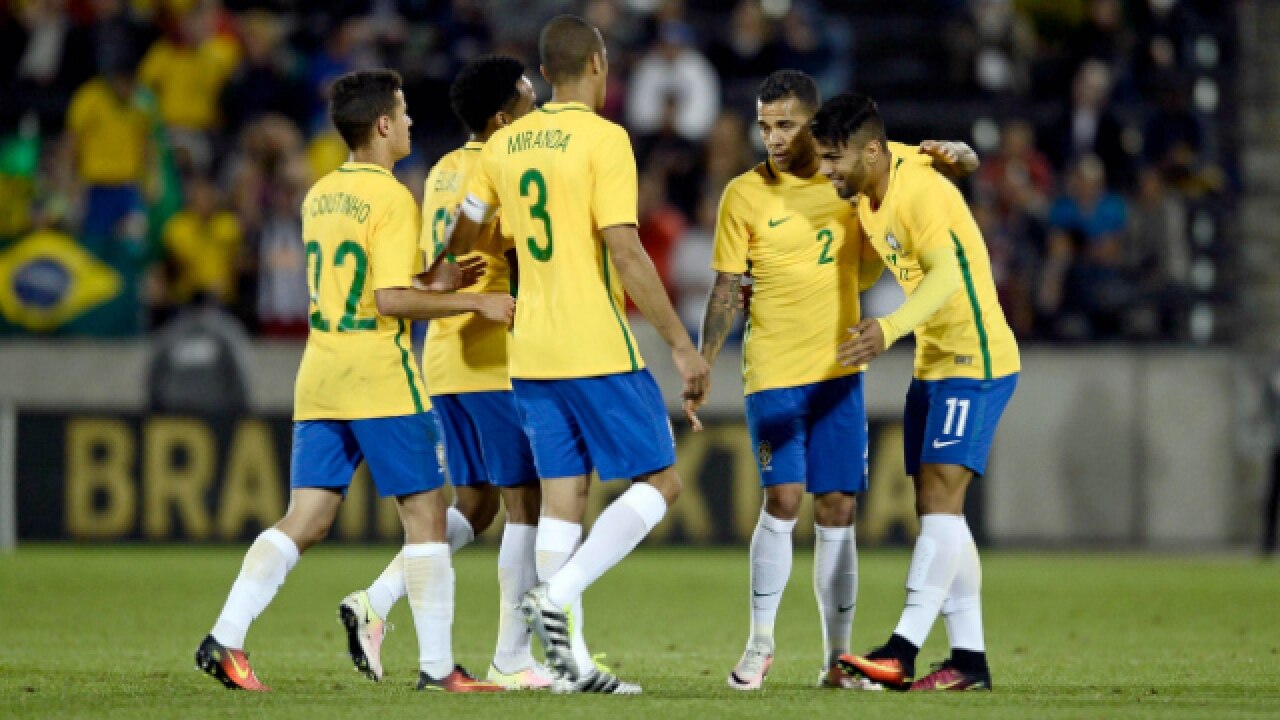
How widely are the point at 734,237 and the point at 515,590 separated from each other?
5.33 feet

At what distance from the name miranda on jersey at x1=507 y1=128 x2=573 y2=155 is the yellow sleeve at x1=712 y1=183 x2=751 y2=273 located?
110cm

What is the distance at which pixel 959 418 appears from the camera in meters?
7.48

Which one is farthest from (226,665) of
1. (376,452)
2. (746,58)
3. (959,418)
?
(746,58)

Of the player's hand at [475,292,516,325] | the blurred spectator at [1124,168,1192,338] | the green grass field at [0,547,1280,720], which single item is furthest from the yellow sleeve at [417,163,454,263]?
the blurred spectator at [1124,168,1192,338]

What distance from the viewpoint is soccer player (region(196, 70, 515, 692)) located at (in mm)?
7250

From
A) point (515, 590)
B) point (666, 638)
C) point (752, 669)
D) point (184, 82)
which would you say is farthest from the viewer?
point (184, 82)

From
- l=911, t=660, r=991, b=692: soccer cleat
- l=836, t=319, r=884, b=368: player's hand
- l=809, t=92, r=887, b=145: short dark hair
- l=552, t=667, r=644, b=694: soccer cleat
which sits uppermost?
l=809, t=92, r=887, b=145: short dark hair

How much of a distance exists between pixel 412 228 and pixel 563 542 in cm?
125

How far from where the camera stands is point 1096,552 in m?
16.2

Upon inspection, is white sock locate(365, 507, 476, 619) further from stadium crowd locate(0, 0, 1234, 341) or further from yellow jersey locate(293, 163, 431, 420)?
stadium crowd locate(0, 0, 1234, 341)

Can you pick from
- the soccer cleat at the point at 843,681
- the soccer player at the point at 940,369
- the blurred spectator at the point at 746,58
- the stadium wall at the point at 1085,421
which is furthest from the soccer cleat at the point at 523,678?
the blurred spectator at the point at 746,58

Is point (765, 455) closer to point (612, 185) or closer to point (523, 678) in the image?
point (523, 678)

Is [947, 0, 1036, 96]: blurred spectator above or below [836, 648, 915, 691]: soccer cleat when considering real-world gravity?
above

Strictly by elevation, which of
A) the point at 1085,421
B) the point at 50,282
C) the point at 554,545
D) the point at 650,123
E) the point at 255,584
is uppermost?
the point at 650,123
